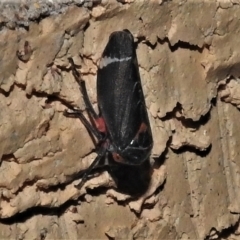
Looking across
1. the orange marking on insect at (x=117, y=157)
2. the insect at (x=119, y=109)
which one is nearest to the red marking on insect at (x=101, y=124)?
the insect at (x=119, y=109)

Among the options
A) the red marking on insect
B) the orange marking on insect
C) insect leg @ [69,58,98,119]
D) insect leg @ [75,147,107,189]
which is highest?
insect leg @ [69,58,98,119]

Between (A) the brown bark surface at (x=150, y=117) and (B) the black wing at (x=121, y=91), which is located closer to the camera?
(A) the brown bark surface at (x=150, y=117)

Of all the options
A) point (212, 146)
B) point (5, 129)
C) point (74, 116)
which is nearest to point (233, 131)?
point (212, 146)

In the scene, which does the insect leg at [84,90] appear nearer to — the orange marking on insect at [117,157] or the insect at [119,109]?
the insect at [119,109]

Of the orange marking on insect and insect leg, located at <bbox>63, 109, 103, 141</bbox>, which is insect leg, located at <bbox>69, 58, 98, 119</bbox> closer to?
insect leg, located at <bbox>63, 109, 103, 141</bbox>

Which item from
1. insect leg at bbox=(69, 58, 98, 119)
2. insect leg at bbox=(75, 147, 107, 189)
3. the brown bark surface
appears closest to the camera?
the brown bark surface

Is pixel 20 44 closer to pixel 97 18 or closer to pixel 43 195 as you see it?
pixel 97 18

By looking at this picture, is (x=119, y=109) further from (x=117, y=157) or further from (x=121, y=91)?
(x=117, y=157)

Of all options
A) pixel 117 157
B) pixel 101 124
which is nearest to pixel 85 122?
pixel 101 124

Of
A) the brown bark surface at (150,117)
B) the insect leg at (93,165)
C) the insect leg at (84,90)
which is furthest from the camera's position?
the insect leg at (93,165)

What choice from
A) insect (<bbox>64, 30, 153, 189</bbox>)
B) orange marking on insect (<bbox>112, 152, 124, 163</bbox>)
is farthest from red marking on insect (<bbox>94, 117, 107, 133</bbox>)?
orange marking on insect (<bbox>112, 152, 124, 163</bbox>)
